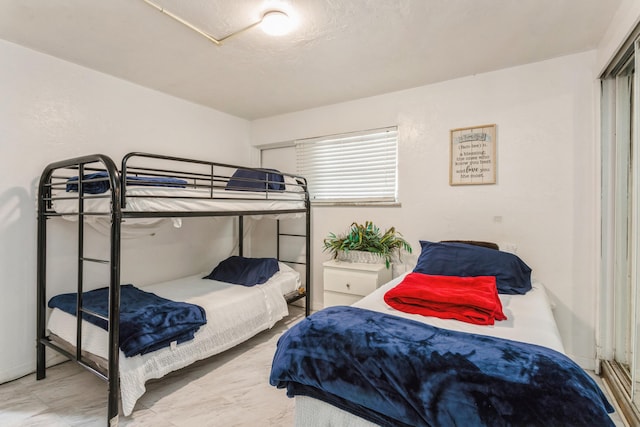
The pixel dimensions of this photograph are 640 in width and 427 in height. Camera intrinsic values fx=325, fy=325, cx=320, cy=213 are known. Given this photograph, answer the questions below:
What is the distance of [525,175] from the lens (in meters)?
2.60

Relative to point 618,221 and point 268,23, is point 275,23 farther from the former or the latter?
point 618,221

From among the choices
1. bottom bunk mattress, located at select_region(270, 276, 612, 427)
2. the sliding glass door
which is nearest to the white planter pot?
bottom bunk mattress, located at select_region(270, 276, 612, 427)

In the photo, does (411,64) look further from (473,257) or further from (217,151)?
(217,151)

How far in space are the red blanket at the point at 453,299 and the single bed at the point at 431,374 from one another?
56 millimetres

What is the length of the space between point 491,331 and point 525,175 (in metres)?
1.60

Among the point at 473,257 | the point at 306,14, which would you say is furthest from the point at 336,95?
the point at 473,257

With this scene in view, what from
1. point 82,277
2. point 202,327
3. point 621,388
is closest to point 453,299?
point 621,388

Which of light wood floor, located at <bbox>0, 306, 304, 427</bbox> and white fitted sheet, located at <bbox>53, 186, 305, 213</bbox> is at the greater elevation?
white fitted sheet, located at <bbox>53, 186, 305, 213</bbox>

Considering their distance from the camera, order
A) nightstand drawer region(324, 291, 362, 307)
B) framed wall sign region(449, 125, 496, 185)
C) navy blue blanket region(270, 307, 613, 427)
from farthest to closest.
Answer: nightstand drawer region(324, 291, 362, 307), framed wall sign region(449, 125, 496, 185), navy blue blanket region(270, 307, 613, 427)

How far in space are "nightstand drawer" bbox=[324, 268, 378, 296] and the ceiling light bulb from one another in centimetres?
203

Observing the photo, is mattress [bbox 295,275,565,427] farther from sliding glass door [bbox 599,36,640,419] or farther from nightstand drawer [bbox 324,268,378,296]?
nightstand drawer [bbox 324,268,378,296]

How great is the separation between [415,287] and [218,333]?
1.47m

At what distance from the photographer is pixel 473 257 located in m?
2.37

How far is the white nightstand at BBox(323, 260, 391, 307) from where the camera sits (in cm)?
294
